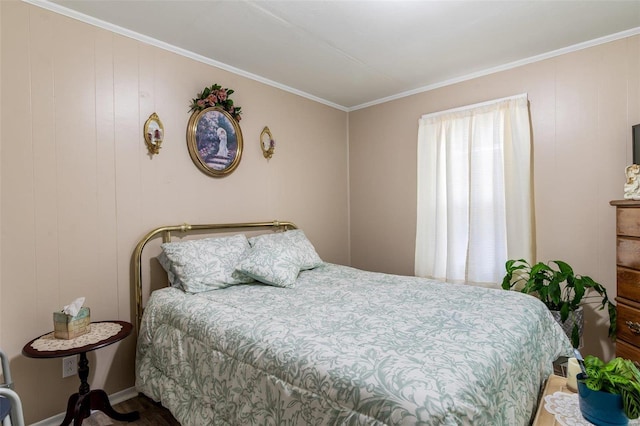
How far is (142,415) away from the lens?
212cm

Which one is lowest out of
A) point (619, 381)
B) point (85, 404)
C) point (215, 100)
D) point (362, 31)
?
point (85, 404)

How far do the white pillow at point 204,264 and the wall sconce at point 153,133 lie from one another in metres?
0.71

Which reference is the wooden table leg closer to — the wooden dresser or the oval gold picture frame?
the oval gold picture frame

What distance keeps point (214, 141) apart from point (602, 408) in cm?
276

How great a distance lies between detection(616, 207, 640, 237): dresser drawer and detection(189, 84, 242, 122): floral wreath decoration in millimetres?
2845

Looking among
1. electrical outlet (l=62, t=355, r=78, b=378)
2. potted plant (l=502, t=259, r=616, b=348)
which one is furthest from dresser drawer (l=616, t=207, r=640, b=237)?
electrical outlet (l=62, t=355, r=78, b=378)

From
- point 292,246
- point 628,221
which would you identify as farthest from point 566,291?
point 292,246

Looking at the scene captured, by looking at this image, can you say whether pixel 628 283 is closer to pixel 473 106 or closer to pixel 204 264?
pixel 473 106

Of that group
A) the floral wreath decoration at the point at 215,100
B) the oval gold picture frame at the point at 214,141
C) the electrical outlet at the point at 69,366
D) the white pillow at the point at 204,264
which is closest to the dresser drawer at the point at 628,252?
the white pillow at the point at 204,264

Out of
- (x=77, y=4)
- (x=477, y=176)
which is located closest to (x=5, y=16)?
(x=77, y=4)

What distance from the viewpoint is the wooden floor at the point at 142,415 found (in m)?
2.02

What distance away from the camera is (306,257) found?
2812mm

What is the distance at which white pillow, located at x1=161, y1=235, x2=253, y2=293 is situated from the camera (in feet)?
7.26

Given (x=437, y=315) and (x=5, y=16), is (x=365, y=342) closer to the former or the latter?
(x=437, y=315)
